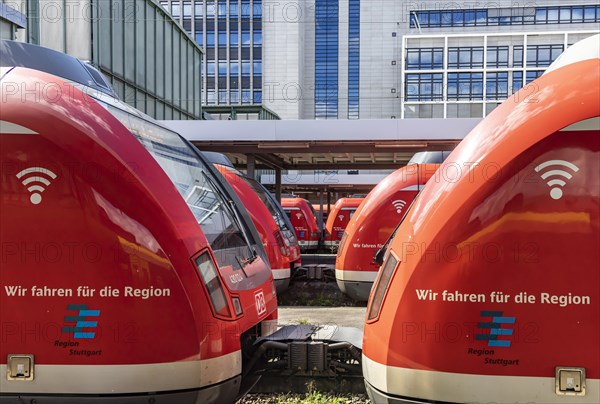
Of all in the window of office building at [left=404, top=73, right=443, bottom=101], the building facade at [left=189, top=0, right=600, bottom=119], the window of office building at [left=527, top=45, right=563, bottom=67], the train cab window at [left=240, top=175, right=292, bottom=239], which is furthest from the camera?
the window of office building at [left=404, top=73, right=443, bottom=101]

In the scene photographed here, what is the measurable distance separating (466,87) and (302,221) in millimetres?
43572

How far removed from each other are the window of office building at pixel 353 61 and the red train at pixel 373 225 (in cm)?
5561

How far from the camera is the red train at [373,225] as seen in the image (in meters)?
8.57

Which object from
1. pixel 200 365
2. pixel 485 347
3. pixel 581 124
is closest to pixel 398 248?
pixel 485 347

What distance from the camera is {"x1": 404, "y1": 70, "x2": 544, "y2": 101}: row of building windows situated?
190ft

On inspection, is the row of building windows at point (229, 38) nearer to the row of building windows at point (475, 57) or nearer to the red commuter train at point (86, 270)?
the row of building windows at point (475, 57)

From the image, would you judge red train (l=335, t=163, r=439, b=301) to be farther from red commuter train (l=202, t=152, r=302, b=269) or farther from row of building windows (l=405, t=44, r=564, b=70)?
row of building windows (l=405, t=44, r=564, b=70)

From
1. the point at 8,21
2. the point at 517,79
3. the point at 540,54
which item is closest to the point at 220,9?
the point at 517,79

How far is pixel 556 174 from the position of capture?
8.62ft

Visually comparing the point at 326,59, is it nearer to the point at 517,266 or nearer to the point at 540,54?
the point at 540,54

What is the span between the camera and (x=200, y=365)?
9.77 ft

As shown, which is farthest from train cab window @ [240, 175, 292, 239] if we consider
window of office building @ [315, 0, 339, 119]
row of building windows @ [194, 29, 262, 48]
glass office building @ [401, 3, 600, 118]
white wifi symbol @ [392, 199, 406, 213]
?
row of building windows @ [194, 29, 262, 48]

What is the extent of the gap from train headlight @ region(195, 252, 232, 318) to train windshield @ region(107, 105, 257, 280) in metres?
0.27

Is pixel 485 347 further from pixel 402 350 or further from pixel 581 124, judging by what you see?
pixel 581 124
